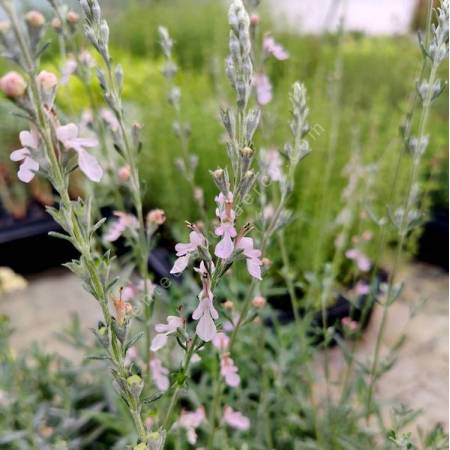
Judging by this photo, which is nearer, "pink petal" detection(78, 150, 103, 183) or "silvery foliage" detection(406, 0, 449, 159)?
"pink petal" detection(78, 150, 103, 183)

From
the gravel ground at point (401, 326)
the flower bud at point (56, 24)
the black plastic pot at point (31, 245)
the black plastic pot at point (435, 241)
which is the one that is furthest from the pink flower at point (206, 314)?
the black plastic pot at point (435, 241)

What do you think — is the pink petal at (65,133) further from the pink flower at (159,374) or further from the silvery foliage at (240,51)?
the pink flower at (159,374)

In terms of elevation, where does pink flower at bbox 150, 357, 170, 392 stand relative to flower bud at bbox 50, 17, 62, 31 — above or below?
below

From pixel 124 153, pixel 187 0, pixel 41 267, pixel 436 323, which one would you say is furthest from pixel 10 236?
pixel 187 0

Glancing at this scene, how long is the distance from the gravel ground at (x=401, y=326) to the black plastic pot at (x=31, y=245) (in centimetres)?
9

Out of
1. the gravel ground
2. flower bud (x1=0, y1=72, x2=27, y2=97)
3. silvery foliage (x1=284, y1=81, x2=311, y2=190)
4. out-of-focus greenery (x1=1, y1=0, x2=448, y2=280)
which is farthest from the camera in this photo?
out-of-focus greenery (x1=1, y1=0, x2=448, y2=280)

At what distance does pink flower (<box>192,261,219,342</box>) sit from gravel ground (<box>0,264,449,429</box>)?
112 cm

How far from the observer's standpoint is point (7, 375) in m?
1.50

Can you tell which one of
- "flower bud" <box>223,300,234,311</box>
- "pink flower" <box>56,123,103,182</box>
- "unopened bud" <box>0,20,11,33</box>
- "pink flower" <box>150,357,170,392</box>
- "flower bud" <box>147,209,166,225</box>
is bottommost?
"pink flower" <box>150,357,170,392</box>

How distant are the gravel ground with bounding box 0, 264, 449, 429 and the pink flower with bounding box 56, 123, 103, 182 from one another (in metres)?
1.34

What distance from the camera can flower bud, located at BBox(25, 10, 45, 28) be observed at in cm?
56

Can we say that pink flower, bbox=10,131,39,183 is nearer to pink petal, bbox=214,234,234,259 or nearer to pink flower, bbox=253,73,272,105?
pink petal, bbox=214,234,234,259

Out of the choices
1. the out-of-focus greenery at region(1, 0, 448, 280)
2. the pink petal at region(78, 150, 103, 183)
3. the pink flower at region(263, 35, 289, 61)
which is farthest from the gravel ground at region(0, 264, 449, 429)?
the pink petal at region(78, 150, 103, 183)

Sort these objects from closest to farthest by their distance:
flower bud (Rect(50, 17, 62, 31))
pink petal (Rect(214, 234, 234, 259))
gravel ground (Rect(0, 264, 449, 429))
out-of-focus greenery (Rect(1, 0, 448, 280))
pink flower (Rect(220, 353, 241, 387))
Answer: pink petal (Rect(214, 234, 234, 259))
pink flower (Rect(220, 353, 241, 387))
flower bud (Rect(50, 17, 62, 31))
gravel ground (Rect(0, 264, 449, 429))
out-of-focus greenery (Rect(1, 0, 448, 280))
